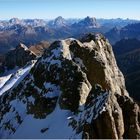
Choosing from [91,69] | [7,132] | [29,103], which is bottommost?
[7,132]

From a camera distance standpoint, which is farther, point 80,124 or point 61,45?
point 61,45

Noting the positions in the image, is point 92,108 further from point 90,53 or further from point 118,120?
point 90,53

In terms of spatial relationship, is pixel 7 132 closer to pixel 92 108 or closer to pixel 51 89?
pixel 51 89

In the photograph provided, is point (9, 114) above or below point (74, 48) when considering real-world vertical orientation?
below

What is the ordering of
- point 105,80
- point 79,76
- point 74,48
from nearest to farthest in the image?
1. point 79,76
2. point 105,80
3. point 74,48

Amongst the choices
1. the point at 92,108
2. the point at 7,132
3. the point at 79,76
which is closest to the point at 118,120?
the point at 92,108

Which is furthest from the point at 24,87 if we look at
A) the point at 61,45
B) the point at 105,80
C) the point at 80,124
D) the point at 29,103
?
the point at 80,124

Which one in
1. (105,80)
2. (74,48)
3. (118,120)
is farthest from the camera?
(74,48)
